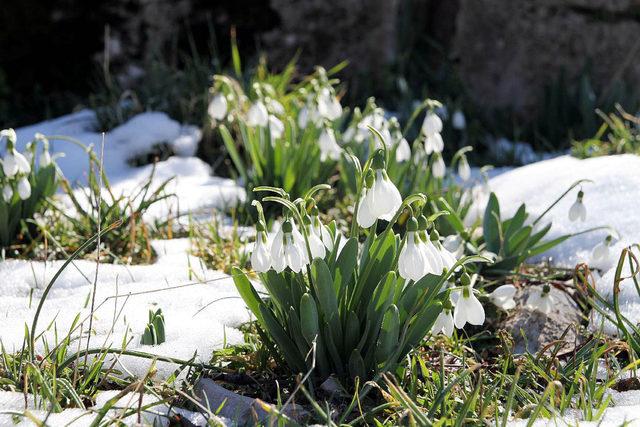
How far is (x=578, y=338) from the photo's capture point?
8.02ft

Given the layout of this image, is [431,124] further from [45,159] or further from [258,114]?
[45,159]

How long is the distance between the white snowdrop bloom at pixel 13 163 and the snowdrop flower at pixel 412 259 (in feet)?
Answer: 4.57

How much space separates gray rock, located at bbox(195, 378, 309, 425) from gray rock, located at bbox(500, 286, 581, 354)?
836 millimetres

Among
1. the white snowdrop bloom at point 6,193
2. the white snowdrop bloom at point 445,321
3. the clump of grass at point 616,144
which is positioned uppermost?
the white snowdrop bloom at point 6,193

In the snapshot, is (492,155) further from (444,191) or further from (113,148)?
(113,148)

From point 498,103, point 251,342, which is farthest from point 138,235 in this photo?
point 498,103

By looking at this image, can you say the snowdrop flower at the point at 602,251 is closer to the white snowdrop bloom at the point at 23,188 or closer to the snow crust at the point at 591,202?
the snow crust at the point at 591,202

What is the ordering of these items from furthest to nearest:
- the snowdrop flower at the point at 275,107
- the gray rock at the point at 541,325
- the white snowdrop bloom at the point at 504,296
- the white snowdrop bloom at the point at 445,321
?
the snowdrop flower at the point at 275,107 → the gray rock at the point at 541,325 → the white snowdrop bloom at the point at 504,296 → the white snowdrop bloom at the point at 445,321

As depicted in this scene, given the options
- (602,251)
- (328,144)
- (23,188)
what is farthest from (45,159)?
(602,251)

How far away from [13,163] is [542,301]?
1.63 m

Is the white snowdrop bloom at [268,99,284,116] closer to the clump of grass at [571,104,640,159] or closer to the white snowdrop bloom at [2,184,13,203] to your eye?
the white snowdrop bloom at [2,184,13,203]

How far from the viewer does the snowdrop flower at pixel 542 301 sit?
2395mm

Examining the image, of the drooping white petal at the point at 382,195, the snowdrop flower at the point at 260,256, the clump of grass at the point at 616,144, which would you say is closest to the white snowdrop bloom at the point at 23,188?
the snowdrop flower at the point at 260,256

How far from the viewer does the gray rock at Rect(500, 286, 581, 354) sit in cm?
245
